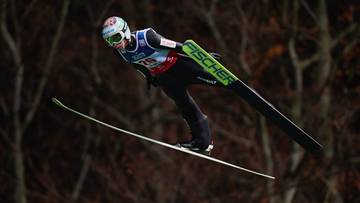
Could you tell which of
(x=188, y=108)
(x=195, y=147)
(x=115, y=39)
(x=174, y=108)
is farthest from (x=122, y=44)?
(x=174, y=108)

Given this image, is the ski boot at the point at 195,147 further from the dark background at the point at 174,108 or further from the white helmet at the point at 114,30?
the dark background at the point at 174,108

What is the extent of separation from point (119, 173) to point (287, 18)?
582 centimetres

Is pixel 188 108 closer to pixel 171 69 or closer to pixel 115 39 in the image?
pixel 171 69

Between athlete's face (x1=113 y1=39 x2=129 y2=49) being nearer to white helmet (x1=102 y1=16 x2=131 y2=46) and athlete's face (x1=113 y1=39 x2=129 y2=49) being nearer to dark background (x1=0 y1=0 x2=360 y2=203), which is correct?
white helmet (x1=102 y1=16 x2=131 y2=46)

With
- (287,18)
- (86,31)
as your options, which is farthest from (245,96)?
(86,31)

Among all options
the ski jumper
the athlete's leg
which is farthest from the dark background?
the ski jumper

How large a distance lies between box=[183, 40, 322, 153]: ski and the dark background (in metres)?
6.45

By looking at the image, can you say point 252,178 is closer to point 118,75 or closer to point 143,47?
point 118,75

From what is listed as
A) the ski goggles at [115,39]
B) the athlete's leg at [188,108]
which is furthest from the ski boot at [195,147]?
the ski goggles at [115,39]

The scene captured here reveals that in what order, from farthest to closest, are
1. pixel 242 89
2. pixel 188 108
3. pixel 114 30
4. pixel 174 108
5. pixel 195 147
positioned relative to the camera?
1. pixel 174 108
2. pixel 195 147
3. pixel 188 108
4. pixel 242 89
5. pixel 114 30

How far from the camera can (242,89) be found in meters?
7.89

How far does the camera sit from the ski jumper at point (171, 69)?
24.6 ft

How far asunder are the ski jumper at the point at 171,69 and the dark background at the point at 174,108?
6693mm

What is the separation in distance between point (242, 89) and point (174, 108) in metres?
13.5
